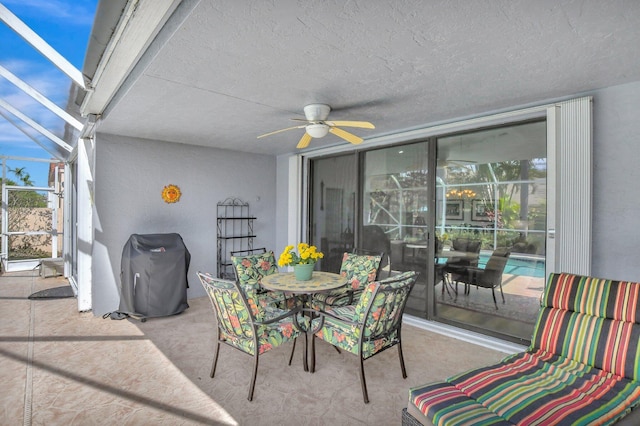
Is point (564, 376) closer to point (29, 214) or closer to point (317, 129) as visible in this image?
point (317, 129)

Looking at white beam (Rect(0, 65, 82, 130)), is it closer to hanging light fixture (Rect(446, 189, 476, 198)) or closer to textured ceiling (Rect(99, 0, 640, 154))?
textured ceiling (Rect(99, 0, 640, 154))

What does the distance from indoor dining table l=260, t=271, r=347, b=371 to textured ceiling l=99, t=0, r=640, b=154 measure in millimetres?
1698

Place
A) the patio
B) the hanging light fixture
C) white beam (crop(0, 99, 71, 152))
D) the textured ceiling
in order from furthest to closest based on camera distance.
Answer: white beam (crop(0, 99, 71, 152))
the hanging light fixture
the patio
the textured ceiling

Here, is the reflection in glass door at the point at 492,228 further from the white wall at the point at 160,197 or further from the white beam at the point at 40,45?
the white beam at the point at 40,45

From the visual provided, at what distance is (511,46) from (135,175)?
4529 millimetres

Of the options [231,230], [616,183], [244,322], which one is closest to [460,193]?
[616,183]

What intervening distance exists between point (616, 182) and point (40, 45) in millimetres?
4864

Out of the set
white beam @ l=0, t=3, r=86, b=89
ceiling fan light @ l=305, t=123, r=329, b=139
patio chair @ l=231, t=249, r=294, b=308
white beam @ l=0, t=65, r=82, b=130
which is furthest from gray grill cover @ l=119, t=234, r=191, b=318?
ceiling fan light @ l=305, t=123, r=329, b=139

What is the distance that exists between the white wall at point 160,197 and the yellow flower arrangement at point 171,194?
2.6 inches

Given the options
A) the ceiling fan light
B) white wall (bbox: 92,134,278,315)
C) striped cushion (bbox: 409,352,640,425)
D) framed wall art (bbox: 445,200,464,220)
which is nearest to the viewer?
striped cushion (bbox: 409,352,640,425)

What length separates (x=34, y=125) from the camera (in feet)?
16.6

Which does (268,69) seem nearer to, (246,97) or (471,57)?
(246,97)

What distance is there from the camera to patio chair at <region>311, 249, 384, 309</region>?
3.45 metres

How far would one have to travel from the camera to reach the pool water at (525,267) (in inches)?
125
